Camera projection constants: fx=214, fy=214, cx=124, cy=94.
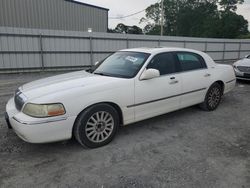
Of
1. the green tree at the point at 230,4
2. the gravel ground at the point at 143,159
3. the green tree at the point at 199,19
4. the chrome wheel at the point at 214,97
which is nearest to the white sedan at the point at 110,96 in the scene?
the chrome wheel at the point at 214,97

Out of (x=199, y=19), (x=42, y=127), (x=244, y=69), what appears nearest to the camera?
(x=42, y=127)

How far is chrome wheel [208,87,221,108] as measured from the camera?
4898 millimetres

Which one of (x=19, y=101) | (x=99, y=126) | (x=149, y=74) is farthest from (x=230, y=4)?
(x=19, y=101)

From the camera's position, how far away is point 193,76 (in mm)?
4391

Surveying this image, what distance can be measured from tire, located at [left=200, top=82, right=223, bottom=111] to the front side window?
4.18 feet

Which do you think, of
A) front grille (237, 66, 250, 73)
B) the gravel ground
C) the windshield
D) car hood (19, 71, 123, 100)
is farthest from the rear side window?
front grille (237, 66, 250, 73)

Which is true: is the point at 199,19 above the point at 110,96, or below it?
above

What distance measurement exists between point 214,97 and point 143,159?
2.88m

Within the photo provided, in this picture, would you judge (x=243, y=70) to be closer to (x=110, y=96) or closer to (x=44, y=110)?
(x=110, y=96)

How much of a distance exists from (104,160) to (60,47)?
9.36 meters

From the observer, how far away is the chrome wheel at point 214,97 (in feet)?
16.1

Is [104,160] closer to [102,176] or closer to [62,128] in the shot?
[102,176]

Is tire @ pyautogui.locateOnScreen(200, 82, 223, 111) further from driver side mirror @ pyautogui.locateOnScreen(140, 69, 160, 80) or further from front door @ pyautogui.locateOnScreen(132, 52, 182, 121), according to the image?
driver side mirror @ pyautogui.locateOnScreen(140, 69, 160, 80)

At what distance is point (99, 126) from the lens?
3.22 meters
